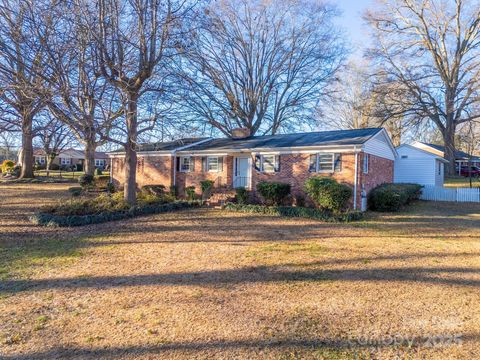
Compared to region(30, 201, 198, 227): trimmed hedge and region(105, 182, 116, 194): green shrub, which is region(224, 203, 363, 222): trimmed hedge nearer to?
region(30, 201, 198, 227): trimmed hedge

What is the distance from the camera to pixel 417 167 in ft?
72.4

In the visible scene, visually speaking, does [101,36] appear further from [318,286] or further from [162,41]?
[318,286]

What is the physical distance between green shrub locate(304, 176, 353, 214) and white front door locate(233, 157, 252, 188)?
5059 mm

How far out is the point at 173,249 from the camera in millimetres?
7480

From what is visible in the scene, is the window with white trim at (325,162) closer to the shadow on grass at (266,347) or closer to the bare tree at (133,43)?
the bare tree at (133,43)

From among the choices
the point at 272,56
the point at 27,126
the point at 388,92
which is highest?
the point at 272,56

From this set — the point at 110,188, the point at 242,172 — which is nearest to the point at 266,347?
the point at 242,172

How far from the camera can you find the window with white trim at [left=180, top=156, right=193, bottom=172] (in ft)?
60.4

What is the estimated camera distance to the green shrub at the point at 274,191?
14227 mm

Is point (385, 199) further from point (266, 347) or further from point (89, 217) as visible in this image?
point (266, 347)

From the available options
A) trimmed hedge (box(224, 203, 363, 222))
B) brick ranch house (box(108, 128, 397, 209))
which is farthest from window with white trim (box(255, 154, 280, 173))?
trimmed hedge (box(224, 203, 363, 222))

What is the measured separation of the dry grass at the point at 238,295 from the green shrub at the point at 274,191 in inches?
198

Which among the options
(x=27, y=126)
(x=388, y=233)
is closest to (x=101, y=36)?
(x=27, y=126)

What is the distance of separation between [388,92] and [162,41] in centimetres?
2039
